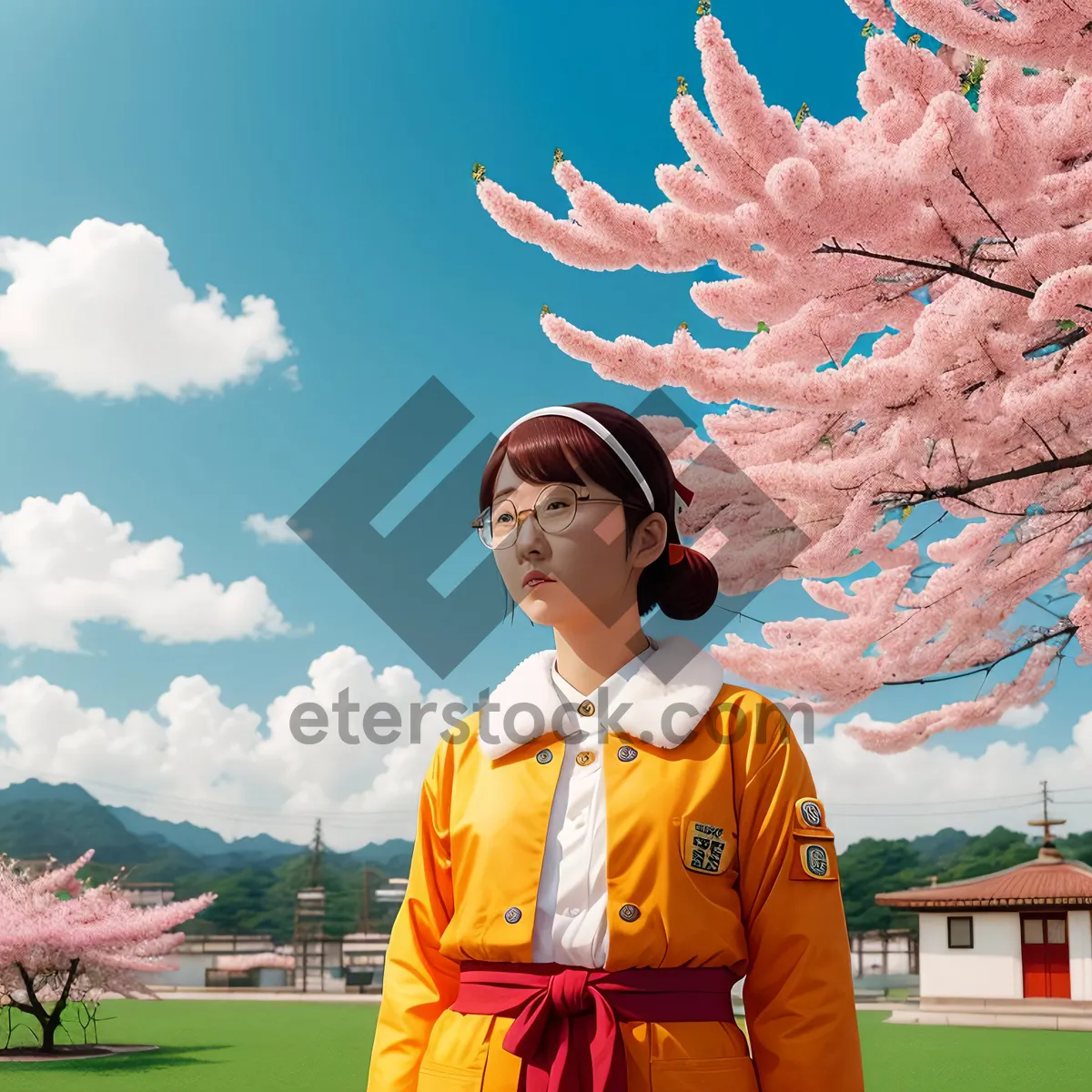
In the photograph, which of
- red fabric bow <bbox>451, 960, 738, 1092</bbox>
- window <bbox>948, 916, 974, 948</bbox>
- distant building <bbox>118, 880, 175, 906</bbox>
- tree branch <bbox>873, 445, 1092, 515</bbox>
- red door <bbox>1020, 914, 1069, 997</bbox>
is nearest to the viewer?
red fabric bow <bbox>451, 960, 738, 1092</bbox>

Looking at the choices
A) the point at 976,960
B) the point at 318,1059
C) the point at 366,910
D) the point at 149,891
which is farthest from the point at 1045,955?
the point at 149,891

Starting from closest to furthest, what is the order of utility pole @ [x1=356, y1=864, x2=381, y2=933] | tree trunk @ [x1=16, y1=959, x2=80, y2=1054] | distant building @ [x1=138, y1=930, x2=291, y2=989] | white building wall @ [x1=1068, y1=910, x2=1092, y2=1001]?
1. tree trunk @ [x1=16, y1=959, x2=80, y2=1054]
2. white building wall @ [x1=1068, y1=910, x2=1092, y2=1001]
3. distant building @ [x1=138, y1=930, x2=291, y2=989]
4. utility pole @ [x1=356, y1=864, x2=381, y2=933]

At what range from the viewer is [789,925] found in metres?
1.56

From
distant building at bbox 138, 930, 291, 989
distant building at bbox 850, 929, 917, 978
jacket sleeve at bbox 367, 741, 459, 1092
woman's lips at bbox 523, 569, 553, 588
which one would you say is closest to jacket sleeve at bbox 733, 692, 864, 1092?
woman's lips at bbox 523, 569, 553, 588

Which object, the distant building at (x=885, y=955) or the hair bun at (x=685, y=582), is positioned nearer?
the hair bun at (x=685, y=582)

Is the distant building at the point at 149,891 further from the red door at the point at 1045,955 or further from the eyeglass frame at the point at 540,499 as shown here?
the eyeglass frame at the point at 540,499

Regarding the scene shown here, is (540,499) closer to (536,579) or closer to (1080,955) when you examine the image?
(536,579)

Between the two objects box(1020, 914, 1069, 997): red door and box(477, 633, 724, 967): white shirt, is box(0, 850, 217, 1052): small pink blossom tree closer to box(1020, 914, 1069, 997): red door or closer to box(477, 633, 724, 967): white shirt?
box(477, 633, 724, 967): white shirt

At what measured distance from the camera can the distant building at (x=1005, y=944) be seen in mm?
15453

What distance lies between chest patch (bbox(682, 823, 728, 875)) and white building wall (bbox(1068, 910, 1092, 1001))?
54.0 feet

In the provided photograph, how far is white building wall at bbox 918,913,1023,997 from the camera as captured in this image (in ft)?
52.3

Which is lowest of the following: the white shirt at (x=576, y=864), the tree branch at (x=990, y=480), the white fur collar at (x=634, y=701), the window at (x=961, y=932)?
the window at (x=961, y=932)

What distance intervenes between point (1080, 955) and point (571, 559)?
16.9 meters

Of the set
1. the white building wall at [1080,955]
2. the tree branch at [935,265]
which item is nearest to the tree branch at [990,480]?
the tree branch at [935,265]
